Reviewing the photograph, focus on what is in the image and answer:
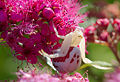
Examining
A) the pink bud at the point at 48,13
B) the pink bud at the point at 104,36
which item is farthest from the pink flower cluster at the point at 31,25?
the pink bud at the point at 104,36

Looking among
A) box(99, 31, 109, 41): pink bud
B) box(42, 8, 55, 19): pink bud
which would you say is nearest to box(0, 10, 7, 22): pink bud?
box(42, 8, 55, 19): pink bud

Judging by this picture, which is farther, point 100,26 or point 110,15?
point 110,15

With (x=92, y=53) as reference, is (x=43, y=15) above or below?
above

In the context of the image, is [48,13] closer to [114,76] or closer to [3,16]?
[3,16]

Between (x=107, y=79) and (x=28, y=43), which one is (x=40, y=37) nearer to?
(x=28, y=43)

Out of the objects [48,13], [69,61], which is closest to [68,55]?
[69,61]

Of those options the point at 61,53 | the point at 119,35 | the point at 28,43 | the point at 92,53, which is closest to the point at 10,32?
the point at 28,43

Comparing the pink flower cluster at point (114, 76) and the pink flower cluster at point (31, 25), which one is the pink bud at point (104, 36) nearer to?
the pink flower cluster at point (31, 25)
